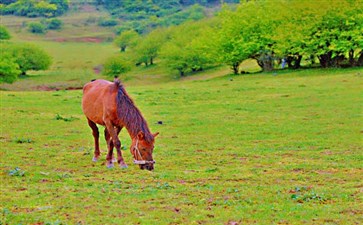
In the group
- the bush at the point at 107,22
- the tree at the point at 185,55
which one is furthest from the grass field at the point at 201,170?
the bush at the point at 107,22

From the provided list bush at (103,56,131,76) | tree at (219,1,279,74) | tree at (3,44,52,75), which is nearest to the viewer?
tree at (219,1,279,74)

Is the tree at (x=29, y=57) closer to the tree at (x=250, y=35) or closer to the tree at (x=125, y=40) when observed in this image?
the tree at (x=125, y=40)

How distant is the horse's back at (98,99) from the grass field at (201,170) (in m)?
1.26

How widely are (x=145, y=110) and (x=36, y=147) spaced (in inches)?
452

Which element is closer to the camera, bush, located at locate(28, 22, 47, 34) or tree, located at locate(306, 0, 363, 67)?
tree, located at locate(306, 0, 363, 67)

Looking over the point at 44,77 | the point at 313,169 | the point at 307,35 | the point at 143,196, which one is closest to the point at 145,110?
the point at 313,169

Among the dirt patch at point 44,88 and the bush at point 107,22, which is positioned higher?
the bush at point 107,22

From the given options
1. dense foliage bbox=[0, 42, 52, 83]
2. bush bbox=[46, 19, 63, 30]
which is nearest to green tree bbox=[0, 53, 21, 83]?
dense foliage bbox=[0, 42, 52, 83]

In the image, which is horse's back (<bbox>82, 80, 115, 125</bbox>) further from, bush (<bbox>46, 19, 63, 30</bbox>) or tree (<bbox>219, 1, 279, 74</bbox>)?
bush (<bbox>46, 19, 63, 30</bbox>)

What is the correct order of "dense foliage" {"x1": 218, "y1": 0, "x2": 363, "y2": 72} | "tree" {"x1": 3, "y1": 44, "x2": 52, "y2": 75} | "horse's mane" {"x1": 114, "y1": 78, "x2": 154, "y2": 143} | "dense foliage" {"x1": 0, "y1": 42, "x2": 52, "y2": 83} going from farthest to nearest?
"tree" {"x1": 3, "y1": 44, "x2": 52, "y2": 75} < "dense foliage" {"x1": 0, "y1": 42, "x2": 52, "y2": 83} < "dense foliage" {"x1": 218, "y1": 0, "x2": 363, "y2": 72} < "horse's mane" {"x1": 114, "y1": 78, "x2": 154, "y2": 143}

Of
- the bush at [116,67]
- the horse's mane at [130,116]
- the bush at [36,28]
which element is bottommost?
the bush at [116,67]

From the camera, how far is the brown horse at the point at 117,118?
37.5 feet

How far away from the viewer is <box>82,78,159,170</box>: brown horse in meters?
11.4

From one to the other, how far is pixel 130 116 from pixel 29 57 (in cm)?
7427
